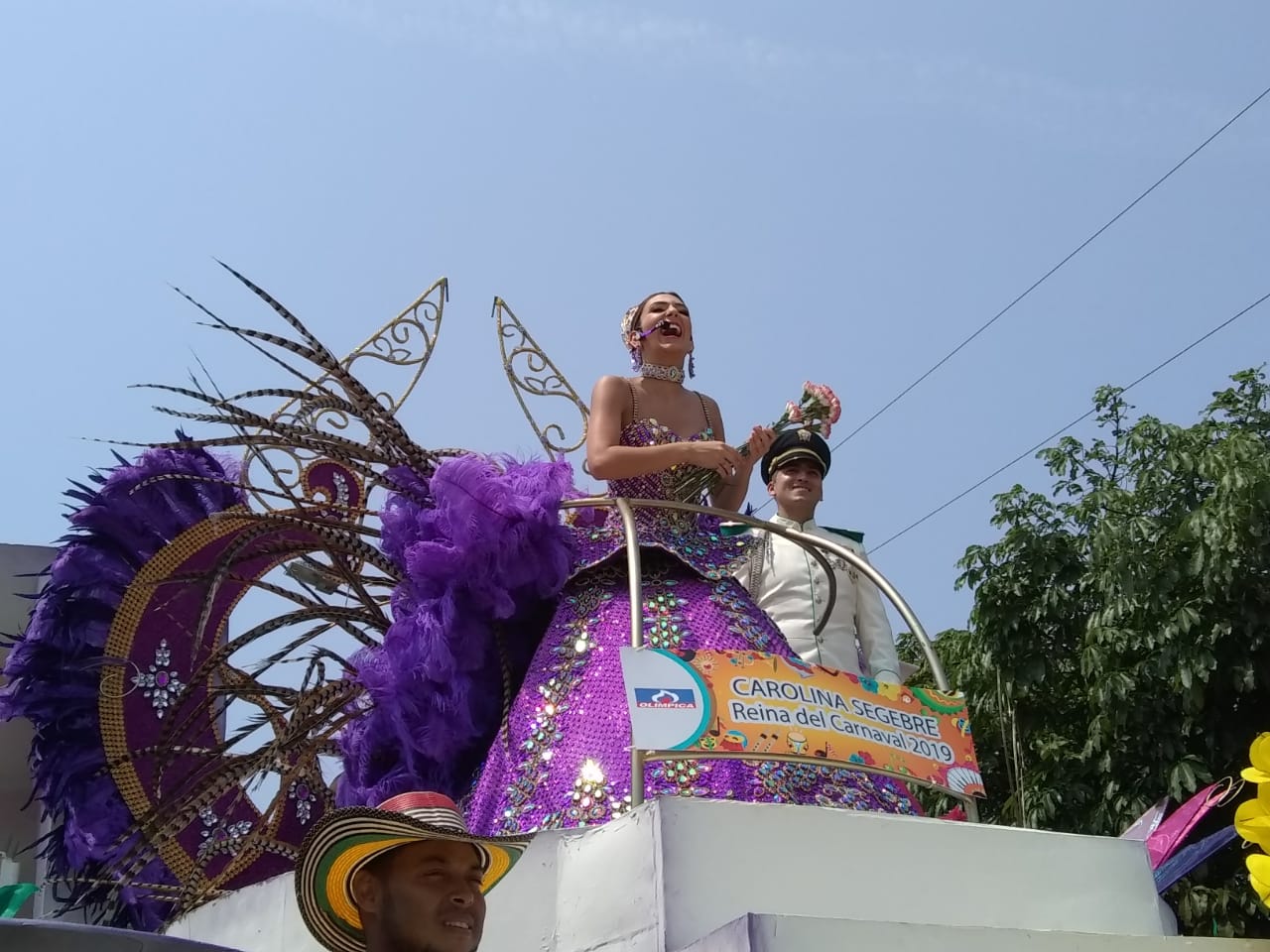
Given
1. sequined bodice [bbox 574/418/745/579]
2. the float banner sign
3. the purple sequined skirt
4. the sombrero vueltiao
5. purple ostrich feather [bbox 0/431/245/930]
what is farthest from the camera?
purple ostrich feather [bbox 0/431/245/930]

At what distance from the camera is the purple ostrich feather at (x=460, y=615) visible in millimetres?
4527

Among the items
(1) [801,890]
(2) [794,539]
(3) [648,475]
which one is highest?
(3) [648,475]

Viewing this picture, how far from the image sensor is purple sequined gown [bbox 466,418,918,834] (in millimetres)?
4012

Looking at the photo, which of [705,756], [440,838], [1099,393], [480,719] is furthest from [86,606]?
[1099,393]

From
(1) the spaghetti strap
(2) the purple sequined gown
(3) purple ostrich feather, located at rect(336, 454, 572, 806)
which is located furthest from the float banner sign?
(1) the spaghetti strap

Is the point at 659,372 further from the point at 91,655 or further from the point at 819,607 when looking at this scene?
the point at 91,655

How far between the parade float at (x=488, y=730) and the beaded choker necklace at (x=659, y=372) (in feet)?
1.44

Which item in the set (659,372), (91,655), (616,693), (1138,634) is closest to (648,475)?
(659,372)

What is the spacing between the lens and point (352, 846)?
2.70 m

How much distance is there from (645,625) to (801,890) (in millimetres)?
1093

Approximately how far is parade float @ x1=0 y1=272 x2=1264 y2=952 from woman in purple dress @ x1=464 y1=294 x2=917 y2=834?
0.01 meters

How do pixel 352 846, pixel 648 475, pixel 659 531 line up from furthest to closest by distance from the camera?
1. pixel 648 475
2. pixel 659 531
3. pixel 352 846

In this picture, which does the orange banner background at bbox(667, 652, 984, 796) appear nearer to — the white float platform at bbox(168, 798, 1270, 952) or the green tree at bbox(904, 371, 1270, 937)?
the white float platform at bbox(168, 798, 1270, 952)

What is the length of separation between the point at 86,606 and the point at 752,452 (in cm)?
240
